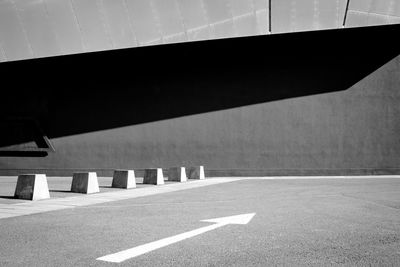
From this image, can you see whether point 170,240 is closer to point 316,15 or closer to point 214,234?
point 214,234

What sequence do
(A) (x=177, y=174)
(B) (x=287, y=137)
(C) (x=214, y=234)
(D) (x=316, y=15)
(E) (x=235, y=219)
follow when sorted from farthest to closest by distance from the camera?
1. (B) (x=287, y=137)
2. (D) (x=316, y=15)
3. (A) (x=177, y=174)
4. (E) (x=235, y=219)
5. (C) (x=214, y=234)

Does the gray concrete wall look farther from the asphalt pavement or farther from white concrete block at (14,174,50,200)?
the asphalt pavement

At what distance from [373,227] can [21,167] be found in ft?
61.6

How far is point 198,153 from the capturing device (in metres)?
20.4

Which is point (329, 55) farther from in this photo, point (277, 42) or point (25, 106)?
point (25, 106)

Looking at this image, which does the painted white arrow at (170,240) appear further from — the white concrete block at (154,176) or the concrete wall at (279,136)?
the concrete wall at (279,136)

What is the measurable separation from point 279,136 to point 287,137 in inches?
14.9

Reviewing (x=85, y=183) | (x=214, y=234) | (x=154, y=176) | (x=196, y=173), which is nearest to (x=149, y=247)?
(x=214, y=234)

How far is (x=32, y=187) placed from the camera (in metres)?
9.94

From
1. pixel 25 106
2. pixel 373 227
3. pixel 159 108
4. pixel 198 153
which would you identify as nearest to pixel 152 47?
pixel 159 108

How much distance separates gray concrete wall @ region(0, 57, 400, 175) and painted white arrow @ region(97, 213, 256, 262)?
12826 millimetres

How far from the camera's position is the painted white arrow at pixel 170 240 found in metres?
4.42

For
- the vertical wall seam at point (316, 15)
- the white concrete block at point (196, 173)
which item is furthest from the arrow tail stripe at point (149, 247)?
the vertical wall seam at point (316, 15)

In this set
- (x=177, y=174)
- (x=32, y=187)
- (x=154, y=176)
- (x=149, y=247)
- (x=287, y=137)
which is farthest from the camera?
(x=287, y=137)
